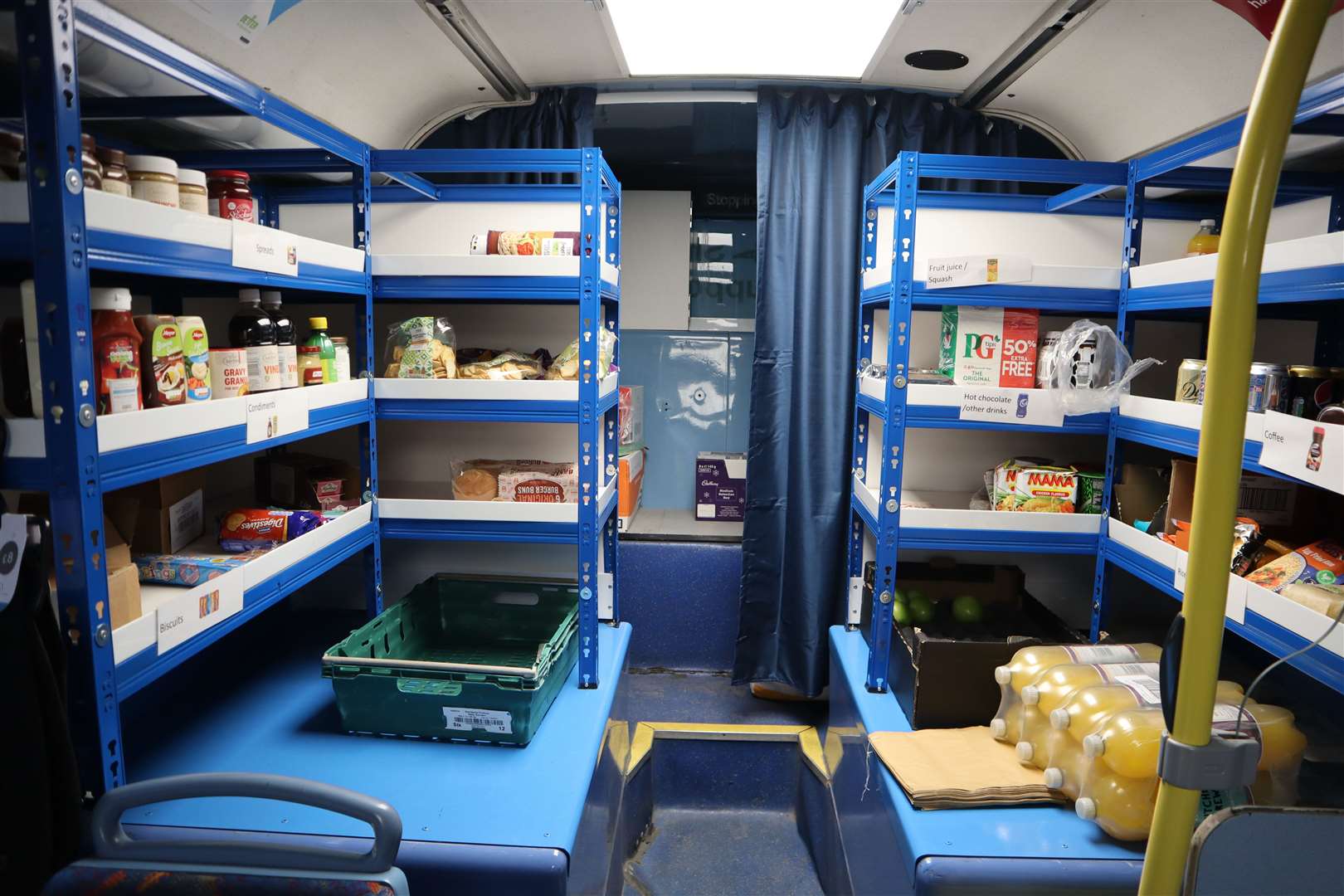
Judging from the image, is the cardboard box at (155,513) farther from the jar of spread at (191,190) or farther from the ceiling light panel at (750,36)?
the ceiling light panel at (750,36)

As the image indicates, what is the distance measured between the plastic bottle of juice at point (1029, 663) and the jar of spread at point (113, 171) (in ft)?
6.71

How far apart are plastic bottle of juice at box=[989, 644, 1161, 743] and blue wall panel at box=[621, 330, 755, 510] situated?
7.33 feet

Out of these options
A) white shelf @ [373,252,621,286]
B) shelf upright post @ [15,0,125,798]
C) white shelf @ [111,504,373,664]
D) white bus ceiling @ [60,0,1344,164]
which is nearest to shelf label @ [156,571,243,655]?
white shelf @ [111,504,373,664]

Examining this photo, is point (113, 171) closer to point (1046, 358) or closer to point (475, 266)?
point (475, 266)

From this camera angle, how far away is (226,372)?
1.62 metres

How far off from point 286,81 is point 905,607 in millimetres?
2442

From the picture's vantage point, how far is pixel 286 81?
7.77ft

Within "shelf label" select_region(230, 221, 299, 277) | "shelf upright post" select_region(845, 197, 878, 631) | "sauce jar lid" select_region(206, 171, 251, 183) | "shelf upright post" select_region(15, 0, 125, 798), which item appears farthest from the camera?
"shelf upright post" select_region(845, 197, 878, 631)

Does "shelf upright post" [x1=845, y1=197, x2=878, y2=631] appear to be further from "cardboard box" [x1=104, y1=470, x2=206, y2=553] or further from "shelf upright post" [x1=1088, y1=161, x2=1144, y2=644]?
"cardboard box" [x1=104, y1=470, x2=206, y2=553]

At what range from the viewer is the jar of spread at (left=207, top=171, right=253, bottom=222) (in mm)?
1693

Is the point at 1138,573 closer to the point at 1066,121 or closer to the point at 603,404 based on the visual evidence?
the point at 603,404

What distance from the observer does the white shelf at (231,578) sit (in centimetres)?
130

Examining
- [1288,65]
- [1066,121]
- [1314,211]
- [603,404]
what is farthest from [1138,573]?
[1066,121]

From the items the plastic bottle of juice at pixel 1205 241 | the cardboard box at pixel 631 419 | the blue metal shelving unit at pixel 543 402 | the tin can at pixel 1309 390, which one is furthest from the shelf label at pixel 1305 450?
the cardboard box at pixel 631 419
